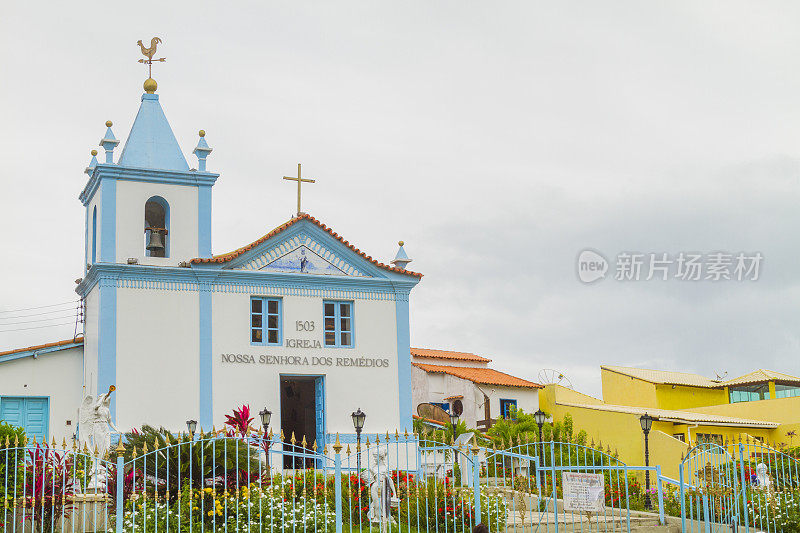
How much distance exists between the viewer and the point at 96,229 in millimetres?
26422

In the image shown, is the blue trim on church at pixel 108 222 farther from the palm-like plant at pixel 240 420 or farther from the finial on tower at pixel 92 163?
the palm-like plant at pixel 240 420

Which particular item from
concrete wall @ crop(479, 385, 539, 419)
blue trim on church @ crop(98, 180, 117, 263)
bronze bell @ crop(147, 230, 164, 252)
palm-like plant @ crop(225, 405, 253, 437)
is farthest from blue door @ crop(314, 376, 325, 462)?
concrete wall @ crop(479, 385, 539, 419)

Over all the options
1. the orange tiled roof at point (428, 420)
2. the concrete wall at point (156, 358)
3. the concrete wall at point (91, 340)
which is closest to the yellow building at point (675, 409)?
the orange tiled roof at point (428, 420)

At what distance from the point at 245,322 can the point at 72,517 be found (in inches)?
413

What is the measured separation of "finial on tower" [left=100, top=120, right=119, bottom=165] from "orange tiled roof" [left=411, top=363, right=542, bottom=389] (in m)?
13.5

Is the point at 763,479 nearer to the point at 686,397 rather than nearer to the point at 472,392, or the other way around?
the point at 472,392

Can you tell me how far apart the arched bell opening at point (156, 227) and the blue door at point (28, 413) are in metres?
4.80

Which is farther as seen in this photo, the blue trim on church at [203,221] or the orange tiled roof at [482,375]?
the orange tiled roof at [482,375]

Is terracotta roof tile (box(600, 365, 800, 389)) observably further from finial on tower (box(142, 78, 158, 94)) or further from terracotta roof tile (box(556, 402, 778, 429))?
finial on tower (box(142, 78, 158, 94))

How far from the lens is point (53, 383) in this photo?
25.0 m

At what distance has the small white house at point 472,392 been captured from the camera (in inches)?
1337

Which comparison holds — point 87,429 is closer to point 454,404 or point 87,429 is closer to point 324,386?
point 324,386

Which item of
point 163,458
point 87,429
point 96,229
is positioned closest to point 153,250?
point 96,229

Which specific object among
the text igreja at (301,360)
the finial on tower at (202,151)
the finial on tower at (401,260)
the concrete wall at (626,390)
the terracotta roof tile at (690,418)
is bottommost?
the terracotta roof tile at (690,418)
